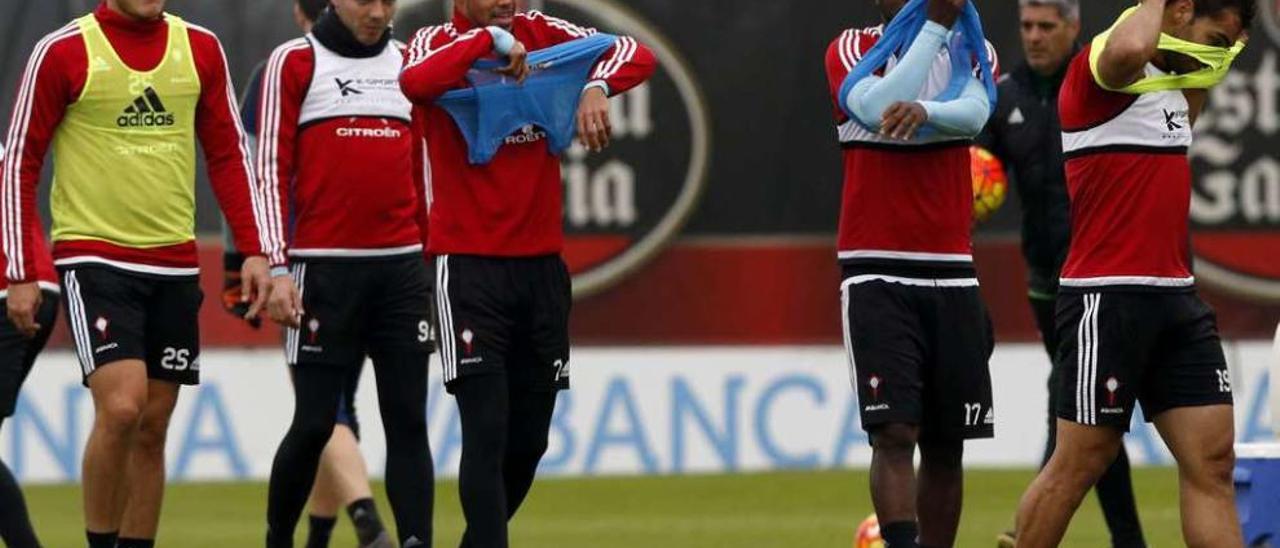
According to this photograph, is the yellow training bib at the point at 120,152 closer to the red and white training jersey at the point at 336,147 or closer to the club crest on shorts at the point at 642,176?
the red and white training jersey at the point at 336,147

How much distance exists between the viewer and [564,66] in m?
8.76

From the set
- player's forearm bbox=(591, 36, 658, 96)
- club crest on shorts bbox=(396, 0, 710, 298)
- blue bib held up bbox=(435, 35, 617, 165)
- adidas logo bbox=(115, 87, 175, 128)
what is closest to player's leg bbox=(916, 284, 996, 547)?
player's forearm bbox=(591, 36, 658, 96)

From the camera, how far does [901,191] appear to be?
8.50 metres

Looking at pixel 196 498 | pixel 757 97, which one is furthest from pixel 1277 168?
pixel 196 498

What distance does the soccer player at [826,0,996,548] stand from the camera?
8.41m

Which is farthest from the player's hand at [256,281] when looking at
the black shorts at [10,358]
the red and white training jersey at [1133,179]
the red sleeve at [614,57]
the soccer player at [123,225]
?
the red and white training jersey at [1133,179]

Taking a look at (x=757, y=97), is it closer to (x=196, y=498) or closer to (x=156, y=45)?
(x=196, y=498)

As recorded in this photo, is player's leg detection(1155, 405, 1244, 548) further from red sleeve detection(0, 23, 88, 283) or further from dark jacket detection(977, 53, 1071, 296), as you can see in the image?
red sleeve detection(0, 23, 88, 283)

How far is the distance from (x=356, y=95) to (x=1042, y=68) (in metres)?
2.78

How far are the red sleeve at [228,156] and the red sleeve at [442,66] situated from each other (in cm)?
104

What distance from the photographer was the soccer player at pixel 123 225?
906cm

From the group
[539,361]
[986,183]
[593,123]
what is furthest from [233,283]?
[986,183]

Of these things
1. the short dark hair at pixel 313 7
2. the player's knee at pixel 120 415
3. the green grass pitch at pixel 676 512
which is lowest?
the green grass pitch at pixel 676 512

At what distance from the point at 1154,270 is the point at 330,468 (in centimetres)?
388
